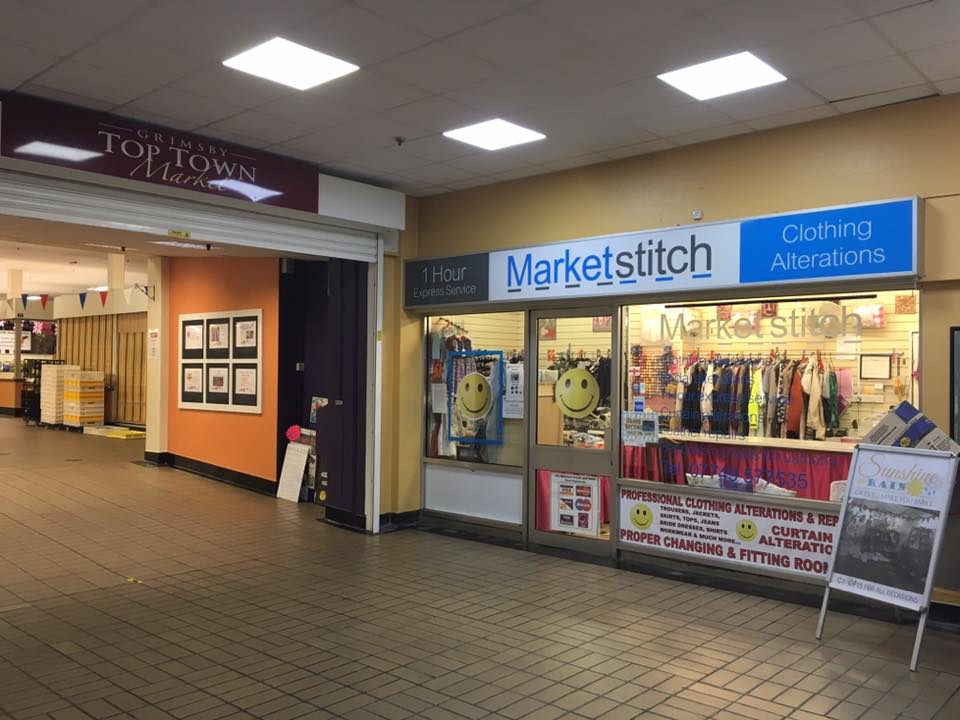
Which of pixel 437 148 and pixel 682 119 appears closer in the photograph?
pixel 682 119

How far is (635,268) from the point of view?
19.5ft

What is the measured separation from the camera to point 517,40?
4059 millimetres

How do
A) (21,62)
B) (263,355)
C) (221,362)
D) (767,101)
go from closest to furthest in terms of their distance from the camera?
(21,62), (767,101), (263,355), (221,362)

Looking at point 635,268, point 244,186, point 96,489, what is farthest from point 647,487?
point 96,489

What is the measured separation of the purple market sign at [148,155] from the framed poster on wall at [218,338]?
3997 millimetres

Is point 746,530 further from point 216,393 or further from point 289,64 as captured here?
point 216,393

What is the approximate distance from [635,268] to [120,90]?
3693 millimetres

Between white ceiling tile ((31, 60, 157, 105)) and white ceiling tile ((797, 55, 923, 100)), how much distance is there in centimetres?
395

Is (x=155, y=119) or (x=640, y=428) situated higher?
(x=155, y=119)

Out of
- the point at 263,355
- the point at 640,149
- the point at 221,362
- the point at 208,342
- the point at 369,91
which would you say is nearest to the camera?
the point at 369,91

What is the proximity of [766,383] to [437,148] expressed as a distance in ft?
9.90

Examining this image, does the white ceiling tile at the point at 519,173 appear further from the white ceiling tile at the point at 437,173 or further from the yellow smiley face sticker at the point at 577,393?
the yellow smiley face sticker at the point at 577,393

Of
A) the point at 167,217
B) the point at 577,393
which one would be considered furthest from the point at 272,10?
the point at 577,393

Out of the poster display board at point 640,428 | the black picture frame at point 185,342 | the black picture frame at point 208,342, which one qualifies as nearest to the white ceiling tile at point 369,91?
the poster display board at point 640,428
